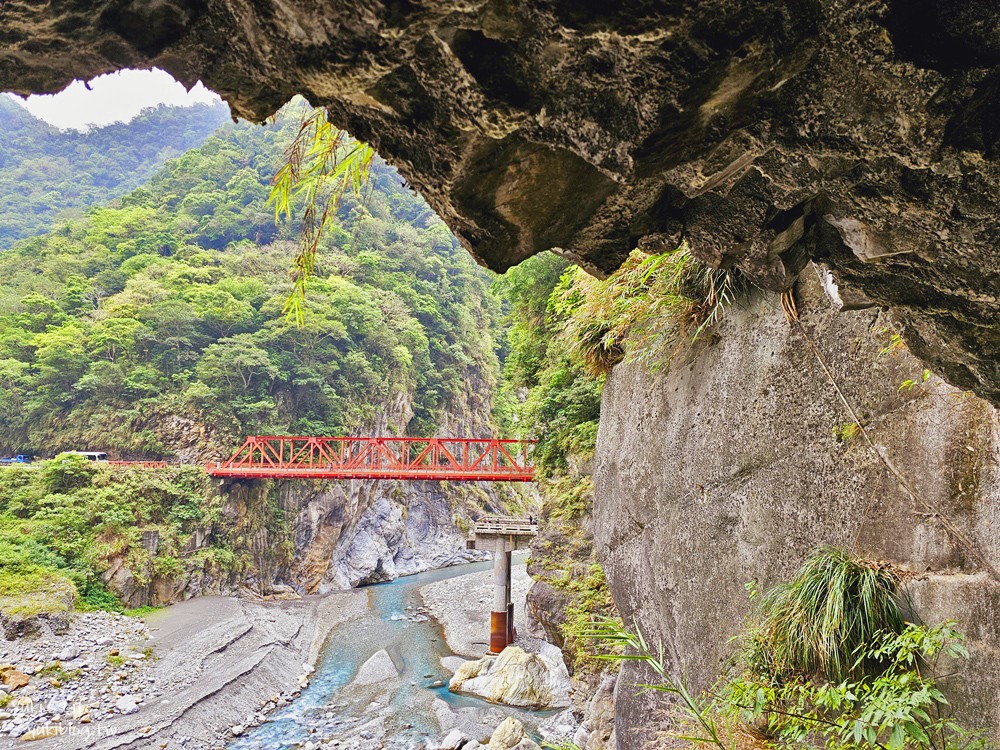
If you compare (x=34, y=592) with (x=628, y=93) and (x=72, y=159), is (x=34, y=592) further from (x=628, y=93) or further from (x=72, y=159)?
(x=72, y=159)

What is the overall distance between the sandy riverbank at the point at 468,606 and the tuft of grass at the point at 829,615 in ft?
40.8

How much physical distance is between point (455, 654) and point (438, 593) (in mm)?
6410

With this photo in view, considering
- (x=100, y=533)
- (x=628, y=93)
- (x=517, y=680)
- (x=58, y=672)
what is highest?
(x=628, y=93)

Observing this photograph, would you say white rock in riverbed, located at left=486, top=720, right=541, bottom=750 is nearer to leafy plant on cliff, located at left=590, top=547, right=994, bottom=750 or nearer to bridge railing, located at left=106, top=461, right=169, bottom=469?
leafy plant on cliff, located at left=590, top=547, right=994, bottom=750

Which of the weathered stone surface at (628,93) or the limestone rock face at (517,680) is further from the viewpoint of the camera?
the limestone rock face at (517,680)

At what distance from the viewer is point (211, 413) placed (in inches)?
851

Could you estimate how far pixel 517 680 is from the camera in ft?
36.4

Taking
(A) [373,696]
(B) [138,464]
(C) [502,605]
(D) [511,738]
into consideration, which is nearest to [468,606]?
(C) [502,605]

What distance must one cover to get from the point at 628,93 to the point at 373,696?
12.7 meters

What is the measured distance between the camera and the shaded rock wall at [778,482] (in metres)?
2.20

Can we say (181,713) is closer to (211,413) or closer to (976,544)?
(976,544)

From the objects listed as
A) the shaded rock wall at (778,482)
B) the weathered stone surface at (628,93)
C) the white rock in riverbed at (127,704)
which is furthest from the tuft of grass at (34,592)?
the weathered stone surface at (628,93)

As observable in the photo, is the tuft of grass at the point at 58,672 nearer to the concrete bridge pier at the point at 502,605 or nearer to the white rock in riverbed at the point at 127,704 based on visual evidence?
the white rock in riverbed at the point at 127,704

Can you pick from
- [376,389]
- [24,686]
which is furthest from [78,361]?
[24,686]
